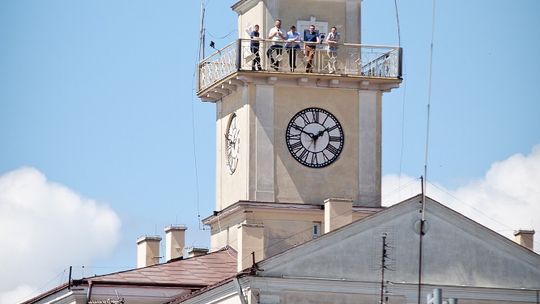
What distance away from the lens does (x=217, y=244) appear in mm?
89500

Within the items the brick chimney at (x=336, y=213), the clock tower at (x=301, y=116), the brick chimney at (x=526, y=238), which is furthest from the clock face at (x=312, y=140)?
the brick chimney at (x=526, y=238)

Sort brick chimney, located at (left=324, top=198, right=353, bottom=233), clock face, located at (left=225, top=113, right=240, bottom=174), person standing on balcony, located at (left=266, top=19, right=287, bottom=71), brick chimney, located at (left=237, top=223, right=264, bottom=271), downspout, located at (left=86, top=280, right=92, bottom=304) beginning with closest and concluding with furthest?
brick chimney, located at (left=237, top=223, right=264, bottom=271) < brick chimney, located at (left=324, top=198, right=353, bottom=233) < downspout, located at (left=86, top=280, right=92, bottom=304) < person standing on balcony, located at (left=266, top=19, right=287, bottom=71) < clock face, located at (left=225, top=113, right=240, bottom=174)

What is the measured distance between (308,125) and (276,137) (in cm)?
109

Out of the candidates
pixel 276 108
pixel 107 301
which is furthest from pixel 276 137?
pixel 107 301

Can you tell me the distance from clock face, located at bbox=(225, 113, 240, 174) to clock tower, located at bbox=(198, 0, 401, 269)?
7 centimetres

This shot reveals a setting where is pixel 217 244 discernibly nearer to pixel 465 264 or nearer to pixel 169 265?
pixel 169 265

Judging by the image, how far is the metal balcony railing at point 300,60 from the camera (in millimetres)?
87625

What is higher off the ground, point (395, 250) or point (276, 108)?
point (276, 108)

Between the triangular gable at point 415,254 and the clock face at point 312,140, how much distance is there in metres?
8.21

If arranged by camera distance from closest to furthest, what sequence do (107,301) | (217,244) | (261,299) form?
1. (261,299)
2. (107,301)
3. (217,244)

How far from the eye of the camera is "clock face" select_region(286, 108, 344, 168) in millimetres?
87875

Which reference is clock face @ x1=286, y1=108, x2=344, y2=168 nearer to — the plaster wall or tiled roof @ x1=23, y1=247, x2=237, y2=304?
the plaster wall

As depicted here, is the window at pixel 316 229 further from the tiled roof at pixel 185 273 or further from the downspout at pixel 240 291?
the downspout at pixel 240 291

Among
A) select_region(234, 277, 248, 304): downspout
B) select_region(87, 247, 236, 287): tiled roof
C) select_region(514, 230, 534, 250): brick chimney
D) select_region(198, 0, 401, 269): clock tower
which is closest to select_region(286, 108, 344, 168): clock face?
select_region(198, 0, 401, 269): clock tower
